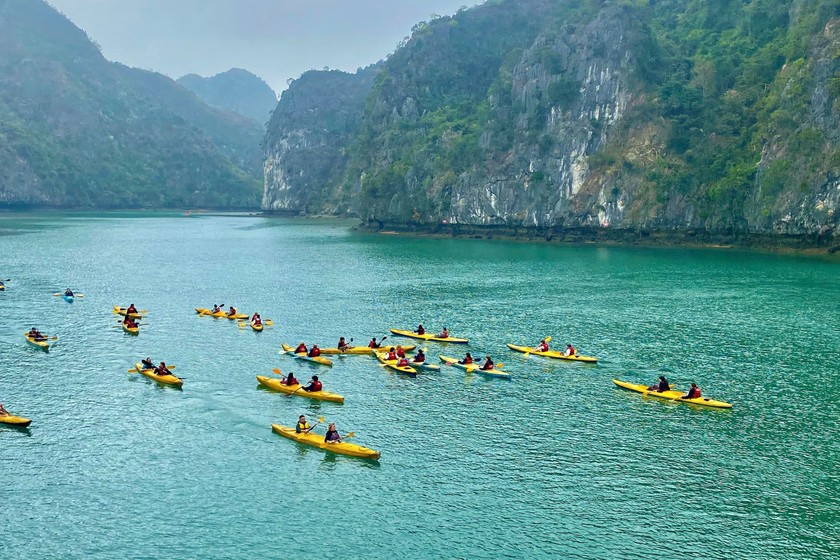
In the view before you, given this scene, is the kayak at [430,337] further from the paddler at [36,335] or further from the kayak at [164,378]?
the paddler at [36,335]

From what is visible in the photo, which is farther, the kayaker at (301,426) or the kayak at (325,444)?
the kayaker at (301,426)

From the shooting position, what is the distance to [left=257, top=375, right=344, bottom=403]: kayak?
4922 centimetres

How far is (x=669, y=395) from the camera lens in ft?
160

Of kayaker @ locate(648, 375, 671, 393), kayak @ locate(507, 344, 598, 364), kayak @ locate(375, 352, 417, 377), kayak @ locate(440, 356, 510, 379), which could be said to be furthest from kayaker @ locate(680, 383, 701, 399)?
kayak @ locate(375, 352, 417, 377)

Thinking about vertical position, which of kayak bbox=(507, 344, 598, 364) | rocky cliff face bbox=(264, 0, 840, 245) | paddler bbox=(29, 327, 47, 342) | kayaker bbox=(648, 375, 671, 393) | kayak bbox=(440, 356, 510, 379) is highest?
rocky cliff face bbox=(264, 0, 840, 245)

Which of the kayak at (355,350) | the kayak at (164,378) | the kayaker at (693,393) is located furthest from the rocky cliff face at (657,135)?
the kayak at (164,378)

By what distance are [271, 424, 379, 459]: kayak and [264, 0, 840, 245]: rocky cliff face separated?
10657cm

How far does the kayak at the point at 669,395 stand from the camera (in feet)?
154

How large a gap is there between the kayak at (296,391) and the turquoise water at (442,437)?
846 mm

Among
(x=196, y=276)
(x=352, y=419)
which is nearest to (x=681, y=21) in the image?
(x=196, y=276)

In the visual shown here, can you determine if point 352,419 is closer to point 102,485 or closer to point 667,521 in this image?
point 102,485

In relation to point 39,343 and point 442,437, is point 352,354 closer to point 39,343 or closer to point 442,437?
point 442,437

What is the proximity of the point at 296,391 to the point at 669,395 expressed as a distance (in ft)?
76.1

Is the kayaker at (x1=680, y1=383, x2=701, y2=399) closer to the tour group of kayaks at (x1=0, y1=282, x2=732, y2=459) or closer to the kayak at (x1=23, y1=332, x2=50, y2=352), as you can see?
the tour group of kayaks at (x1=0, y1=282, x2=732, y2=459)
